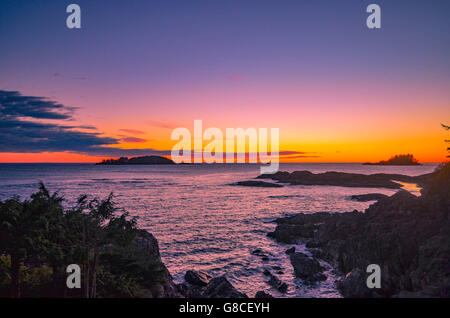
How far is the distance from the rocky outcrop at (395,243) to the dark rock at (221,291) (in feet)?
24.2

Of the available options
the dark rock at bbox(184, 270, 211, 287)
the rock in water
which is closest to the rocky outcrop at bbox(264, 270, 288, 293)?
the rock in water

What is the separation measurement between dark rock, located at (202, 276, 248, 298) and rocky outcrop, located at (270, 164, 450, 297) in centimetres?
738

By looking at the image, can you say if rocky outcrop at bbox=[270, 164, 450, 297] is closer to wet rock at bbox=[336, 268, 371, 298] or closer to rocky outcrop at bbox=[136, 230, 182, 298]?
wet rock at bbox=[336, 268, 371, 298]

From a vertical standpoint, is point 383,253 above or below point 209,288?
above

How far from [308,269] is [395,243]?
7343mm

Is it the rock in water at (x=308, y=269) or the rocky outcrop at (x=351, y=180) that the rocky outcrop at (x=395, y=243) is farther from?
the rocky outcrop at (x=351, y=180)

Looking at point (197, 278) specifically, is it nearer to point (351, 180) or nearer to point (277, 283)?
point (277, 283)

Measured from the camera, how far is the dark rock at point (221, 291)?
17175 mm

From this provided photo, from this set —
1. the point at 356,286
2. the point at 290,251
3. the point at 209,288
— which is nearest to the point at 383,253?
the point at 356,286

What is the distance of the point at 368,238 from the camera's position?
22453mm

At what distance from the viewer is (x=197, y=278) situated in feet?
68.6
